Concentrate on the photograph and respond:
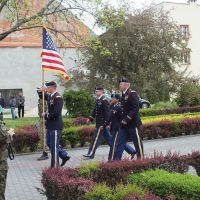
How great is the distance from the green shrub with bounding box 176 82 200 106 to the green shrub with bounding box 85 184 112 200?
967 inches

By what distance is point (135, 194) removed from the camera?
541 cm

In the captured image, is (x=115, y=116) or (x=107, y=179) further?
(x=115, y=116)

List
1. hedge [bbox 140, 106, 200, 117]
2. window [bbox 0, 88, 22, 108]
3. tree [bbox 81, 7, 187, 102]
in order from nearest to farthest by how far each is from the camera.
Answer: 1. hedge [bbox 140, 106, 200, 117]
2. tree [bbox 81, 7, 187, 102]
3. window [bbox 0, 88, 22, 108]

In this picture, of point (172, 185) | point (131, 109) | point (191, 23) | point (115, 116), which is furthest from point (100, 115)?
point (191, 23)

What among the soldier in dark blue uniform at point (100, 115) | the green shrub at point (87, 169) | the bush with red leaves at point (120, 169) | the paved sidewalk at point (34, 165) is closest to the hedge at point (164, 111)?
the paved sidewalk at point (34, 165)

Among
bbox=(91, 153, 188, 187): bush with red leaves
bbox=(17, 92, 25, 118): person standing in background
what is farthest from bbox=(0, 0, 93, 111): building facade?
bbox=(91, 153, 188, 187): bush with red leaves

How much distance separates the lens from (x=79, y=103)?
25391 mm

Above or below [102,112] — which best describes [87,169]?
below

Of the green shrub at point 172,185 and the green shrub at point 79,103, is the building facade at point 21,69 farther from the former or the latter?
the green shrub at point 172,185

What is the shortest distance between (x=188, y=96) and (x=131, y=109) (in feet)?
66.6

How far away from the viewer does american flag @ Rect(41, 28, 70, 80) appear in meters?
13.0

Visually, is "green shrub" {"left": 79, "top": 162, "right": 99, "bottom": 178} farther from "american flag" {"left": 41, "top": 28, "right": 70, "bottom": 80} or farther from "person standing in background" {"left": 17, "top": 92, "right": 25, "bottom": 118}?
"person standing in background" {"left": 17, "top": 92, "right": 25, "bottom": 118}

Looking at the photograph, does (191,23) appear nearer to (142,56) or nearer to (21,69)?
(21,69)

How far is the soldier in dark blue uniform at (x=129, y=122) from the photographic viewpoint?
393 inches
